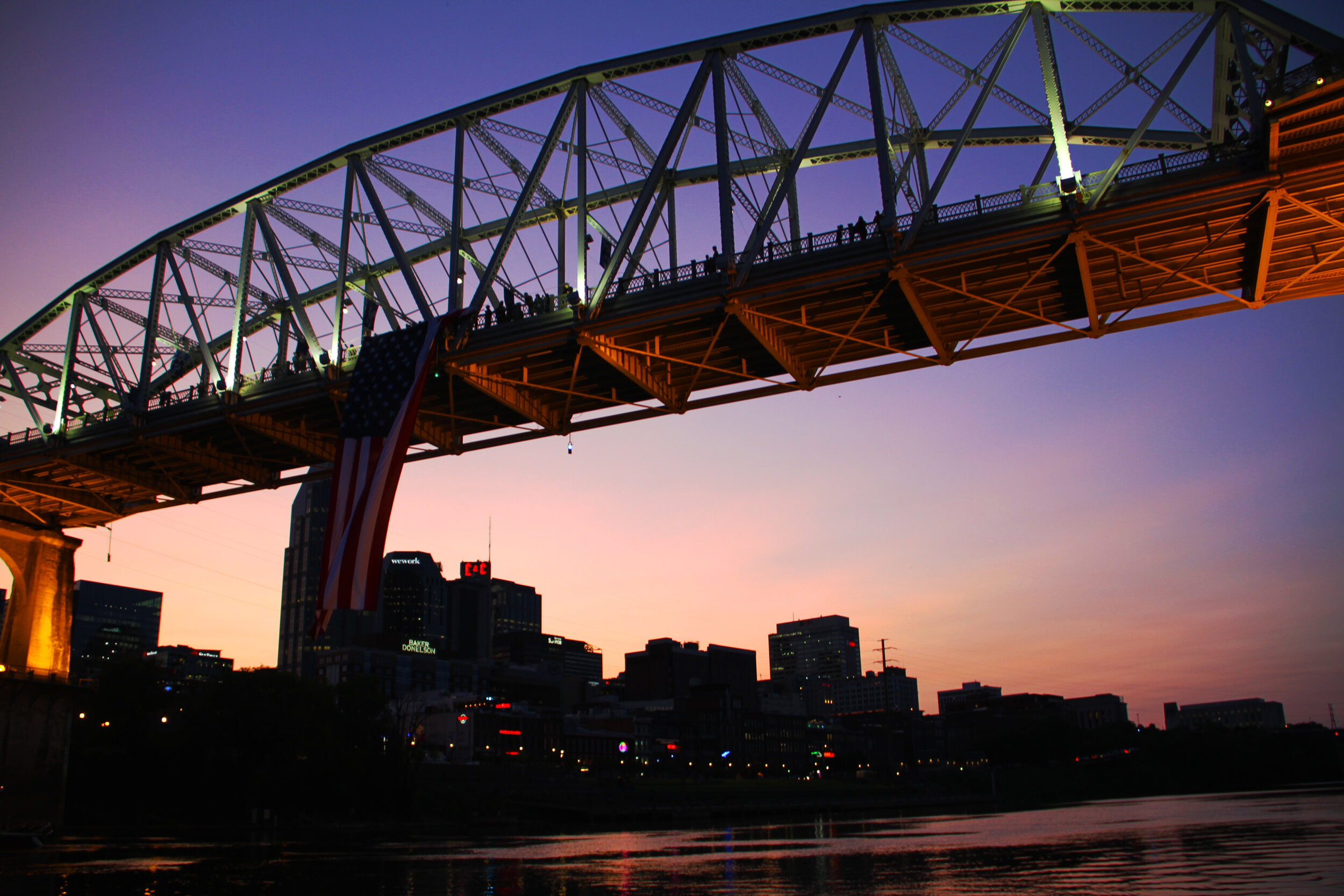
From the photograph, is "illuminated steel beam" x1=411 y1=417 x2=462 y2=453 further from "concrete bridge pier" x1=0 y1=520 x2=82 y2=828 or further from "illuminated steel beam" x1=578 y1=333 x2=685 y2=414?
"concrete bridge pier" x1=0 y1=520 x2=82 y2=828

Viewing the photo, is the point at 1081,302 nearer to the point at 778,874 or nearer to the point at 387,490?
the point at 778,874

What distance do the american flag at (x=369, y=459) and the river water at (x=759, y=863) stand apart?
859 centimetres

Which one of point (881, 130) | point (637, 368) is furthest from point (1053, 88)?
point (637, 368)

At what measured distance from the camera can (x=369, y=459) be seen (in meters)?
36.5

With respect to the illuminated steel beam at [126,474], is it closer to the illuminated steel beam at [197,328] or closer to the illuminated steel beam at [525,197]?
the illuminated steel beam at [197,328]

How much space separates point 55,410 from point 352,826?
122 ft

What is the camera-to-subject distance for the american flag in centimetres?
3369

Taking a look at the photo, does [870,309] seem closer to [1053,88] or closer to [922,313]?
[922,313]

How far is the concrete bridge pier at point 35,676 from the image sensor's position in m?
55.0

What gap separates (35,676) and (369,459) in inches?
1293

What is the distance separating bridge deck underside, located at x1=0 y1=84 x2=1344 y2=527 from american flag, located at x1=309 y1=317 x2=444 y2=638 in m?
1.97

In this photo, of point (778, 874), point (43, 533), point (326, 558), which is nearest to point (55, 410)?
point (43, 533)

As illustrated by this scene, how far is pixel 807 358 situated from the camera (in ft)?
131

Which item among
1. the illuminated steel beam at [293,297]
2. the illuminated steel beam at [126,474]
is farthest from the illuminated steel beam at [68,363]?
the illuminated steel beam at [293,297]
